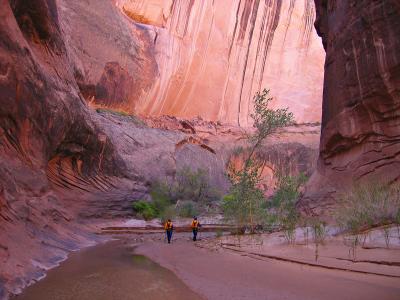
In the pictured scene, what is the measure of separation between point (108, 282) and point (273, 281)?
2734 mm

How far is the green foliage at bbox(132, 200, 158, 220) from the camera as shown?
21.6 m

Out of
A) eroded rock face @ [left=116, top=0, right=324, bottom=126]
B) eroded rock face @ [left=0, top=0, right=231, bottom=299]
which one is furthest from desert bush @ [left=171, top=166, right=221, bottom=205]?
eroded rock face @ [left=116, top=0, right=324, bottom=126]

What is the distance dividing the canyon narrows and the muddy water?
1.45ft

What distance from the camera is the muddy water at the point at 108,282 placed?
5.76 metres

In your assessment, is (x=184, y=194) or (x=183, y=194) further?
(x=184, y=194)

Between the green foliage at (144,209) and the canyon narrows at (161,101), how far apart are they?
20.3 inches

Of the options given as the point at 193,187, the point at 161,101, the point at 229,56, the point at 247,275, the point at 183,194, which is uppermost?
the point at 229,56

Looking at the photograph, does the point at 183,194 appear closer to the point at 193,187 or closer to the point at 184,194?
the point at 184,194

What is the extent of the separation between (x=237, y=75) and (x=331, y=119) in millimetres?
33064

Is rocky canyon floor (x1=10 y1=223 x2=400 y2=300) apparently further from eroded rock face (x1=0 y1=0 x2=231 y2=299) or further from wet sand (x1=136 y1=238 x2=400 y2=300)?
eroded rock face (x1=0 y1=0 x2=231 y2=299)

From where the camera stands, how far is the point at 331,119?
47.7 feet

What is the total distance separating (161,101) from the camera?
39219 millimetres

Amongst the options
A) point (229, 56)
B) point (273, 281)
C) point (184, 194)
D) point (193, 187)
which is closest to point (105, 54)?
point (193, 187)

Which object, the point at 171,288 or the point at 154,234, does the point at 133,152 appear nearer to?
the point at 154,234
